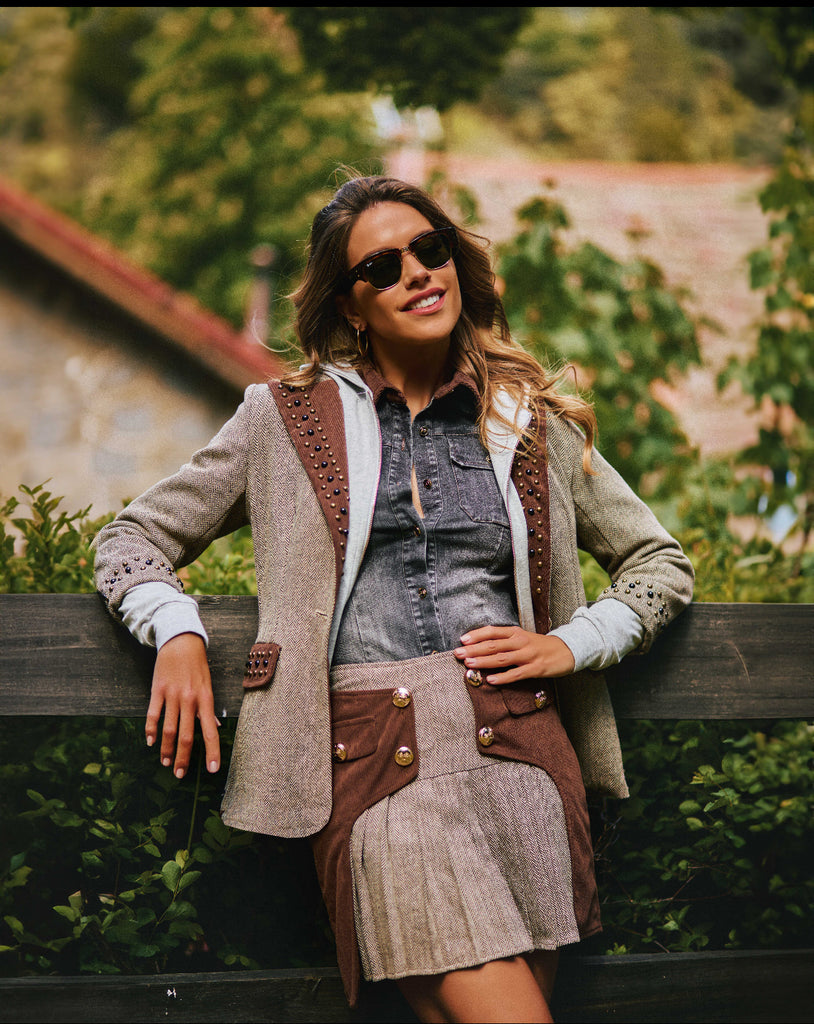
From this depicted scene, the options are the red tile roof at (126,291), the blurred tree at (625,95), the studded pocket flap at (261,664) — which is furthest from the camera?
the blurred tree at (625,95)

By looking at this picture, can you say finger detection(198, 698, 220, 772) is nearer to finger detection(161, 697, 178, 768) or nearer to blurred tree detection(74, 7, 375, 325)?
finger detection(161, 697, 178, 768)

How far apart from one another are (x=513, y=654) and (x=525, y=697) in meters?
0.11

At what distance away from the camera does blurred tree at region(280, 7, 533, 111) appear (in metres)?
4.79

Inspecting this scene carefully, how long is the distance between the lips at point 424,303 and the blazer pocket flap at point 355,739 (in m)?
0.94

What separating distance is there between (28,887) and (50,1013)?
11.7 inches

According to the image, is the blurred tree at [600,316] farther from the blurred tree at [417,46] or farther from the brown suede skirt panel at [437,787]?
the brown suede skirt panel at [437,787]

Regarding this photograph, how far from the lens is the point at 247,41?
79.4 feet

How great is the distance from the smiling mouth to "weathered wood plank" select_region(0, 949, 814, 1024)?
1587 millimetres

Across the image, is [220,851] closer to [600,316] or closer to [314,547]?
[314,547]

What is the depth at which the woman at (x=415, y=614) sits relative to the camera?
215cm

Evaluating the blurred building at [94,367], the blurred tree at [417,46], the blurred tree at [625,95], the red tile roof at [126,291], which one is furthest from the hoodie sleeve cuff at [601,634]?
the blurred tree at [625,95]


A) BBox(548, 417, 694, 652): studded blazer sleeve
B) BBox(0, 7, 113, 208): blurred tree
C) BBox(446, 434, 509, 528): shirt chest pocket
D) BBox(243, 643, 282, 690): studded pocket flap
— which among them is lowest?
BBox(0, 7, 113, 208): blurred tree

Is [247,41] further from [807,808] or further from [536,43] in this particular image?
[807,808]

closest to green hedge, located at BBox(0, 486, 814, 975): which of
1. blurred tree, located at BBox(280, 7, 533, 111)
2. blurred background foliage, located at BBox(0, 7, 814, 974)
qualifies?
blurred background foliage, located at BBox(0, 7, 814, 974)
